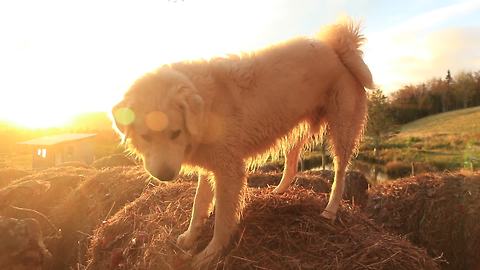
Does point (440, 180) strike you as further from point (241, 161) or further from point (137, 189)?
point (137, 189)

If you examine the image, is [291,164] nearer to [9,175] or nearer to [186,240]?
[186,240]

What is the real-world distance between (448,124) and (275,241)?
55477 mm

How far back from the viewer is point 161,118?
149 inches

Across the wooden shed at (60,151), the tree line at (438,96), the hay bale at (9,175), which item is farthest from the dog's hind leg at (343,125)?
the tree line at (438,96)

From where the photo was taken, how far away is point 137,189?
824 cm

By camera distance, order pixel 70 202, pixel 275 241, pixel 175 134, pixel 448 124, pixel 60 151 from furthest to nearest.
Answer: pixel 448 124
pixel 60 151
pixel 70 202
pixel 275 241
pixel 175 134

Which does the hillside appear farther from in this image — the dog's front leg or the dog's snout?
the dog's snout

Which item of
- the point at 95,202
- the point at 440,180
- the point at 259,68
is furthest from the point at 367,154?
the point at 259,68

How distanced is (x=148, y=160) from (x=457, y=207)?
6.15 meters

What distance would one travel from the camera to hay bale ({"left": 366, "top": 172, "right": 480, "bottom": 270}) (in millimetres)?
7305

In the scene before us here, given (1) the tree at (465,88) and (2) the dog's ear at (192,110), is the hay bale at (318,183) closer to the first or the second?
(2) the dog's ear at (192,110)

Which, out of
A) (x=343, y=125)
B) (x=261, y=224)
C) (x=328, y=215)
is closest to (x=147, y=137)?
(x=261, y=224)

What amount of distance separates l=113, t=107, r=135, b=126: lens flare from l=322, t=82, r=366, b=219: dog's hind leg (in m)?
2.77

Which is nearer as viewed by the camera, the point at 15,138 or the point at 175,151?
the point at 175,151
